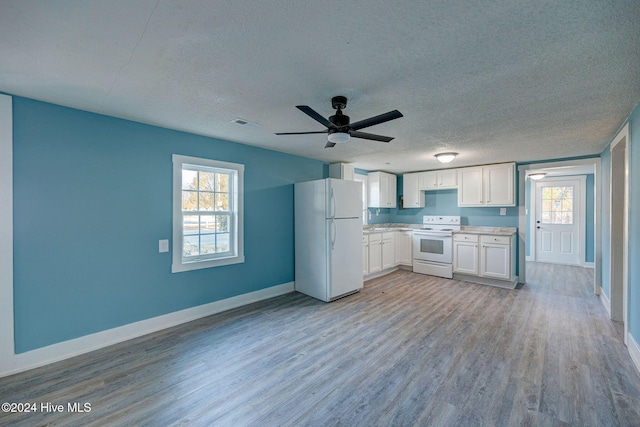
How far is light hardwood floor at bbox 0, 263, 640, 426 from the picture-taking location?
6.03 feet

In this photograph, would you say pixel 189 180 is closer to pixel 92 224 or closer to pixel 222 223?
pixel 222 223

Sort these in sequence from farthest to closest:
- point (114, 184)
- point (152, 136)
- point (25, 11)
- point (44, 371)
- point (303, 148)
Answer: point (303, 148), point (152, 136), point (114, 184), point (44, 371), point (25, 11)

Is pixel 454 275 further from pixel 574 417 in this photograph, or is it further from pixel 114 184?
pixel 114 184

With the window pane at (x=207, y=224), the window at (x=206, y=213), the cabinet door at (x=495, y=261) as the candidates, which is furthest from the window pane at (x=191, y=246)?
the cabinet door at (x=495, y=261)

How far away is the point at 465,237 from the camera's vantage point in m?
5.22

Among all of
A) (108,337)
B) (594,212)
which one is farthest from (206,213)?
(594,212)

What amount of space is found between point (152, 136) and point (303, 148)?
1966 millimetres

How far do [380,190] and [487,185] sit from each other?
2093mm

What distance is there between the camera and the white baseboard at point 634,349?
2346 mm

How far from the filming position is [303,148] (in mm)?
4125

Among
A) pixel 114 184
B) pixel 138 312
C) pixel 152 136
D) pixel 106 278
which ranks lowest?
pixel 138 312

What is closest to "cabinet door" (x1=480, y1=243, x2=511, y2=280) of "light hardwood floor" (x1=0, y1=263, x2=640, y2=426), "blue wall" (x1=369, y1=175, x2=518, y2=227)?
"blue wall" (x1=369, y1=175, x2=518, y2=227)

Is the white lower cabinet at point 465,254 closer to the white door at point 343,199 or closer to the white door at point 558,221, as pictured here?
the white door at point 343,199

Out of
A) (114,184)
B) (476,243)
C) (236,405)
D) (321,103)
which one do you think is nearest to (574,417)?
(236,405)
